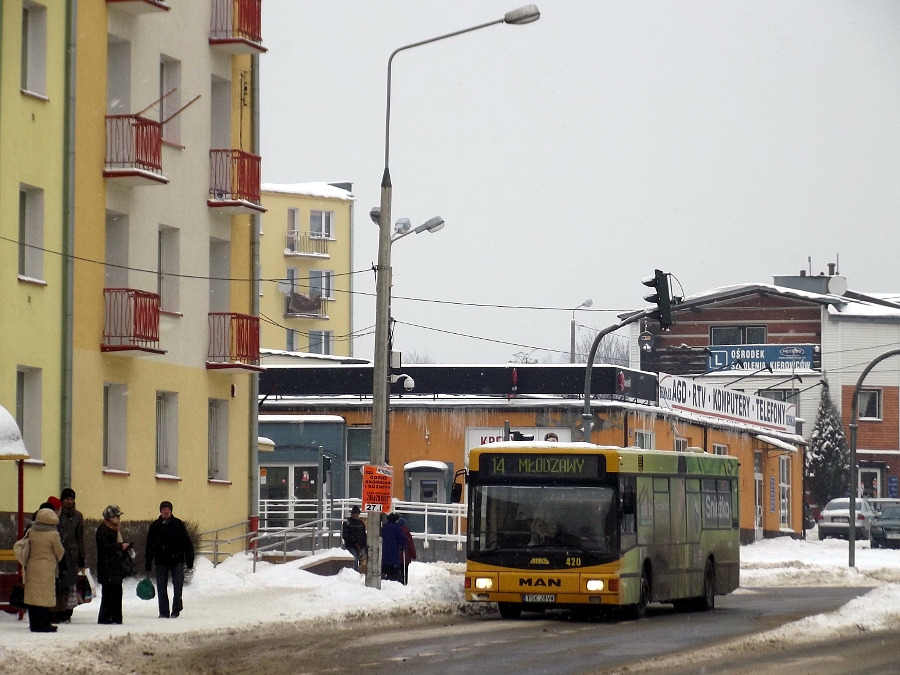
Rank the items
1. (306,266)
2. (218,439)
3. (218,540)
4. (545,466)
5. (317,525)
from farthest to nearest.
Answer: (306,266)
(317,525)
(218,439)
(218,540)
(545,466)

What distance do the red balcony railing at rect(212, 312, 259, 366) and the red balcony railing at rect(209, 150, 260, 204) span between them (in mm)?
2305

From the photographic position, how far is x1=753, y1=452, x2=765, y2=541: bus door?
60.1m

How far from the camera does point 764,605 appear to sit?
28.0 meters

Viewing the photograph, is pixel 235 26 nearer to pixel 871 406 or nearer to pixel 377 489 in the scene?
pixel 377 489

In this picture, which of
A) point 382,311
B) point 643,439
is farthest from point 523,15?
point 643,439

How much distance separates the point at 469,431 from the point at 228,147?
56.6 ft

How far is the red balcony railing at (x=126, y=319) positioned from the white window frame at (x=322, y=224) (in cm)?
5432

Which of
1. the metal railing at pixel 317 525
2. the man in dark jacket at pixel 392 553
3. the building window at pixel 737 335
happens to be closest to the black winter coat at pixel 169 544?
the man in dark jacket at pixel 392 553

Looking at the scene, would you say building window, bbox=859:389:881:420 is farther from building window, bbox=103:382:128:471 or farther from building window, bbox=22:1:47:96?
building window, bbox=22:1:47:96

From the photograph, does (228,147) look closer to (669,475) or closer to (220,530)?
(220,530)

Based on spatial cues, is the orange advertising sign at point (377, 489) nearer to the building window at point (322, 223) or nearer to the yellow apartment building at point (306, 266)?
the yellow apartment building at point (306, 266)

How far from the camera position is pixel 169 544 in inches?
867

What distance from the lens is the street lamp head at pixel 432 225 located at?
102ft

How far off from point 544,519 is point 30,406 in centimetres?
961
